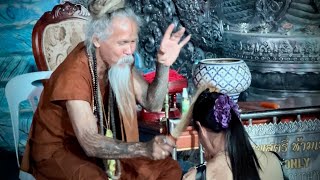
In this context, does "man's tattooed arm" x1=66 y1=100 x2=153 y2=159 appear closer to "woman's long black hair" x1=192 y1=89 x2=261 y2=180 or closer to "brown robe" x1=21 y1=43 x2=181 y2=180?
"brown robe" x1=21 y1=43 x2=181 y2=180

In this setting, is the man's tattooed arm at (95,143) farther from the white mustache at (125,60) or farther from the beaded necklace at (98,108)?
the white mustache at (125,60)

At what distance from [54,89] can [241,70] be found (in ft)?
3.55

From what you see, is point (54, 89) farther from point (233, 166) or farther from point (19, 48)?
point (19, 48)

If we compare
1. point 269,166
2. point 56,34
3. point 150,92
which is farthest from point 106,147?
point 56,34

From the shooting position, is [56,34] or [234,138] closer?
[234,138]

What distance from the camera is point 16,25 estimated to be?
4.18m

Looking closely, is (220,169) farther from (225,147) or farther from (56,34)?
(56,34)

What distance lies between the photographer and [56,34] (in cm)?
323

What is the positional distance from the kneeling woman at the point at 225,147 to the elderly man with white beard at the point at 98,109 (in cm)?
27

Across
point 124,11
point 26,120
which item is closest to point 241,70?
point 124,11

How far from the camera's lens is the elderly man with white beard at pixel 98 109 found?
2.28 metres

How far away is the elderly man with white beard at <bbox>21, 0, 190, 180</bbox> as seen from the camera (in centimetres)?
228

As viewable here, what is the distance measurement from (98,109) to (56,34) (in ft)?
3.03

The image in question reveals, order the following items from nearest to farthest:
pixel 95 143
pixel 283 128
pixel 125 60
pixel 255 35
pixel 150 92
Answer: pixel 95 143, pixel 125 60, pixel 150 92, pixel 283 128, pixel 255 35
